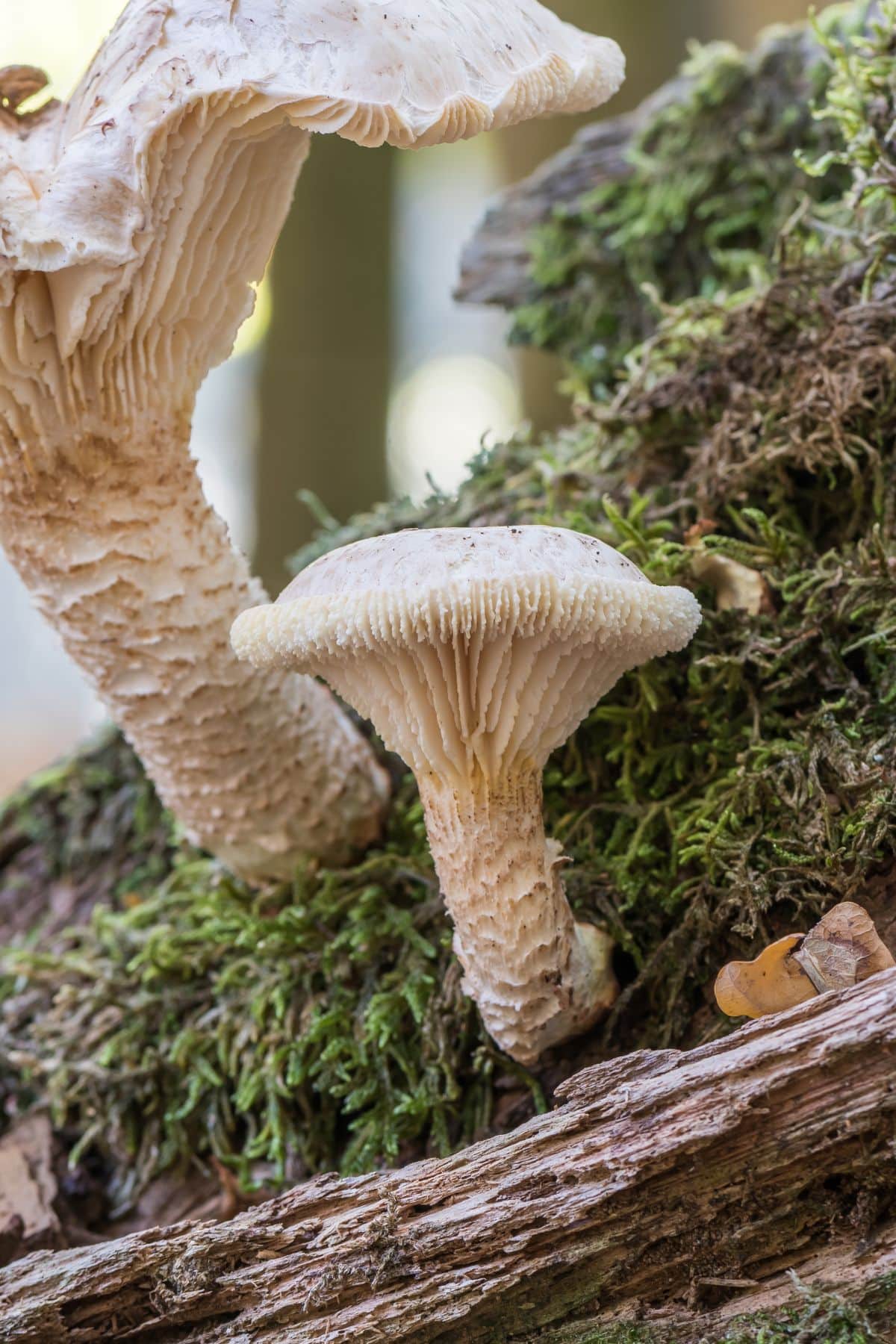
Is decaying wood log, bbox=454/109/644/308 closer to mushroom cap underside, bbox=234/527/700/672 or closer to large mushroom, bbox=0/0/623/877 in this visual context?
large mushroom, bbox=0/0/623/877

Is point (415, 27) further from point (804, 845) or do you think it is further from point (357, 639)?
point (804, 845)

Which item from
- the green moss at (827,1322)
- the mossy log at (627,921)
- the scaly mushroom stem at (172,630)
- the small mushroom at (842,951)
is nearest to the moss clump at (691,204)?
the mossy log at (627,921)

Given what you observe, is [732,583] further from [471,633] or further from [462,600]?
[462,600]

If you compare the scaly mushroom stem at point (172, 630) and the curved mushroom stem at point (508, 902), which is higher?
the scaly mushroom stem at point (172, 630)

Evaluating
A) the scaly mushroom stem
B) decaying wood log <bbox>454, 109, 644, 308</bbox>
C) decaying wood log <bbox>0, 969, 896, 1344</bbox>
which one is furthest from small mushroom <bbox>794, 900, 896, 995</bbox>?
decaying wood log <bbox>454, 109, 644, 308</bbox>


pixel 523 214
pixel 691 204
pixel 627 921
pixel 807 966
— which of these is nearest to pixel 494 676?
pixel 807 966

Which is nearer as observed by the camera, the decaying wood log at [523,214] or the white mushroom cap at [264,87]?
the white mushroom cap at [264,87]

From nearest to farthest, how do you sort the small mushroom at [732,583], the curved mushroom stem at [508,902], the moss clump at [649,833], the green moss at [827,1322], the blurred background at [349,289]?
the green moss at [827,1322] < the curved mushroom stem at [508,902] < the moss clump at [649,833] < the small mushroom at [732,583] < the blurred background at [349,289]

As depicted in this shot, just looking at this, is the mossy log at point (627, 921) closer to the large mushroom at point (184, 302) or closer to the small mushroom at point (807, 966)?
the small mushroom at point (807, 966)
